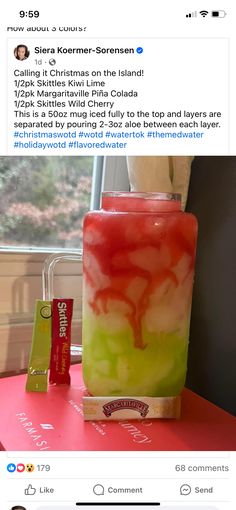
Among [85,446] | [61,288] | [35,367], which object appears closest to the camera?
[85,446]

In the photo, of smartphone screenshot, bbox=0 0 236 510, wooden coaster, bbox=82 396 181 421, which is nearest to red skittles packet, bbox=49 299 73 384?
smartphone screenshot, bbox=0 0 236 510
